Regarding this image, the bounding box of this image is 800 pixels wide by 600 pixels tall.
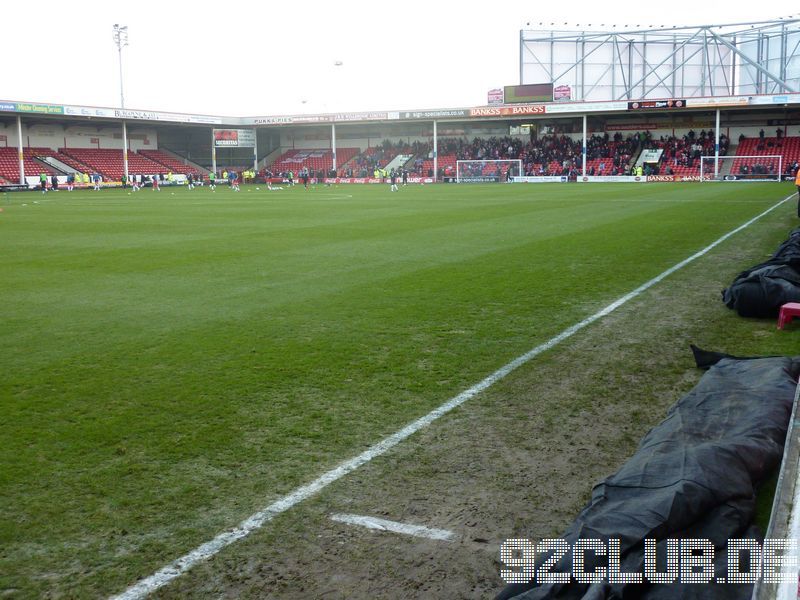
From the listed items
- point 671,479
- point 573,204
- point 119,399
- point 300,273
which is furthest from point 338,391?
point 573,204

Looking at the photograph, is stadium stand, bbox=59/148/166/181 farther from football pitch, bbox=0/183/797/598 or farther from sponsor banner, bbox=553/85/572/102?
football pitch, bbox=0/183/797/598

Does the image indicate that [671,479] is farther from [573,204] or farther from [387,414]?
[573,204]

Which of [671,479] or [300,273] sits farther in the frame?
[300,273]

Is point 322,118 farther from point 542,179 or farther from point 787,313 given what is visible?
point 787,313

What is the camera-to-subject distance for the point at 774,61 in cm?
6775

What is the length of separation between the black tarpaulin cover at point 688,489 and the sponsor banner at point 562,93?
65.4 m

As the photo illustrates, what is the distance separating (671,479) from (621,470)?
327 mm

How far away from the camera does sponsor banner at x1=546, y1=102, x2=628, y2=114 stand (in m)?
54.9

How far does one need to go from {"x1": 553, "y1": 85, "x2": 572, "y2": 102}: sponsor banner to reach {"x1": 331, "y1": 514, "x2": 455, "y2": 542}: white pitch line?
6672cm

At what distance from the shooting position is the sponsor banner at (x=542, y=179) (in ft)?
184

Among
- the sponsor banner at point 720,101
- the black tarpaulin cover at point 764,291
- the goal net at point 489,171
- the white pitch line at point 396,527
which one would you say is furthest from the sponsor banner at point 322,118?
the white pitch line at point 396,527

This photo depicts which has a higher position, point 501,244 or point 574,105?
point 574,105

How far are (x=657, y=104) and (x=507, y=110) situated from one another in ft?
37.4

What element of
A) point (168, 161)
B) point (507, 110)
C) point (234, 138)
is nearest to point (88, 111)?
point (168, 161)
